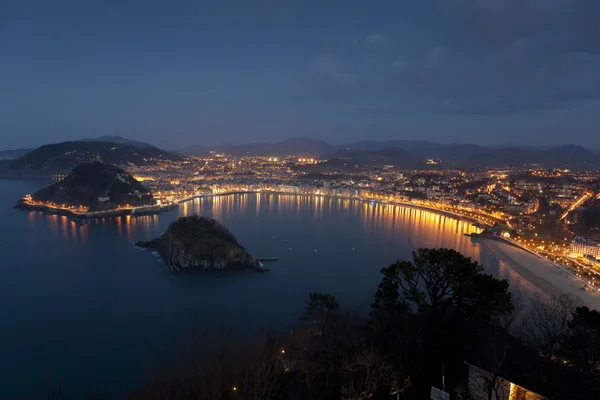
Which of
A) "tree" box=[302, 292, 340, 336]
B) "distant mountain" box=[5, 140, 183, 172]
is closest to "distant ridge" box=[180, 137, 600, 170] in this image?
"distant mountain" box=[5, 140, 183, 172]

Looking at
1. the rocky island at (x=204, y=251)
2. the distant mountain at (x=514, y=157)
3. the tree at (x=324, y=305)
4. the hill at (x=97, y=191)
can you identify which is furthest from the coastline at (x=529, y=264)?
the distant mountain at (x=514, y=157)

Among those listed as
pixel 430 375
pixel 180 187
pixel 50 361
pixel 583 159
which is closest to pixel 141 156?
pixel 180 187

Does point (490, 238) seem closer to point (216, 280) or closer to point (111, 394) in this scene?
point (216, 280)

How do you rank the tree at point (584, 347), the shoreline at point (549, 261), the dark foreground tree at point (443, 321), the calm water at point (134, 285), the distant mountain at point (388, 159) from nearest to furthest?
the tree at point (584, 347), the dark foreground tree at point (443, 321), the calm water at point (134, 285), the shoreline at point (549, 261), the distant mountain at point (388, 159)

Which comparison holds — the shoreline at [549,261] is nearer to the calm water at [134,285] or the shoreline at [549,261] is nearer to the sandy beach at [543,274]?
the sandy beach at [543,274]

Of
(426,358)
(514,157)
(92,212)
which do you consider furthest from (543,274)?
(514,157)
